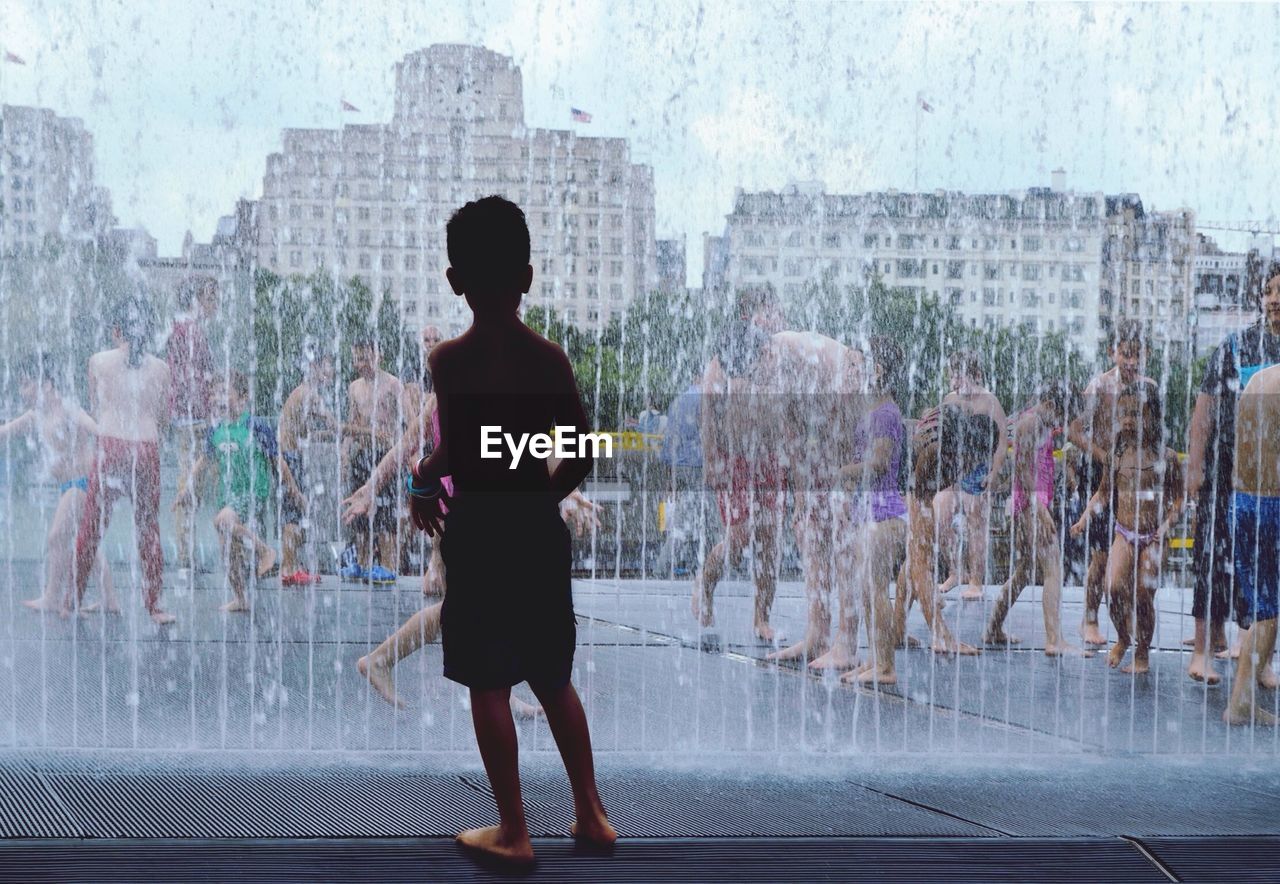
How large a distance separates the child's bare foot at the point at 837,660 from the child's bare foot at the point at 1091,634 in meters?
1.42

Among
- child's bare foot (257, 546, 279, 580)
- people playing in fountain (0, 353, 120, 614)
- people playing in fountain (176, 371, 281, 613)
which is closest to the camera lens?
people playing in fountain (0, 353, 120, 614)

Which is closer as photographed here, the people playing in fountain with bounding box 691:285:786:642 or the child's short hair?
the child's short hair

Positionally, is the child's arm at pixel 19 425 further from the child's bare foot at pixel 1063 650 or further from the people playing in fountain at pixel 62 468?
the child's bare foot at pixel 1063 650

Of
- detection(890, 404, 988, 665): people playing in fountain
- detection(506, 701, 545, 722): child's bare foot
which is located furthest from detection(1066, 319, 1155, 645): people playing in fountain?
detection(506, 701, 545, 722): child's bare foot

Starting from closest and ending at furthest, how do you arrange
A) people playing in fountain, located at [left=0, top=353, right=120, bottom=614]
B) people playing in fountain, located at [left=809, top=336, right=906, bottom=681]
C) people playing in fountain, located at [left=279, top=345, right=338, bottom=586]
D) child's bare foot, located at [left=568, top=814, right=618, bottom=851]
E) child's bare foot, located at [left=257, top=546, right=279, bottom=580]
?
child's bare foot, located at [left=568, top=814, right=618, bottom=851] → people playing in fountain, located at [left=809, top=336, right=906, bottom=681] → people playing in fountain, located at [left=0, top=353, right=120, bottom=614] → people playing in fountain, located at [left=279, top=345, right=338, bottom=586] → child's bare foot, located at [left=257, top=546, right=279, bottom=580]

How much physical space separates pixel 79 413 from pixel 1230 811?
4.91m

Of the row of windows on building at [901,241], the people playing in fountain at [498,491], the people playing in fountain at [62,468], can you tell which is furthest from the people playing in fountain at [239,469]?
the row of windows on building at [901,241]

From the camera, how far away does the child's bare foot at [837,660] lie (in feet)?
19.2

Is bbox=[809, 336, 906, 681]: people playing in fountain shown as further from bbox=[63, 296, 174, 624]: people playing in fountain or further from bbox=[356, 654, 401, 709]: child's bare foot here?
bbox=[63, 296, 174, 624]: people playing in fountain

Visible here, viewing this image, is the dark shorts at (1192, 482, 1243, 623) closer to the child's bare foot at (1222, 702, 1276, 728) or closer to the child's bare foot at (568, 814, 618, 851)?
the child's bare foot at (1222, 702, 1276, 728)

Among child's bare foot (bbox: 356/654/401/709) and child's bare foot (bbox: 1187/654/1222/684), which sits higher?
child's bare foot (bbox: 356/654/401/709)

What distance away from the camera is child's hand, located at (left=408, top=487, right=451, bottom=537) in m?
3.06

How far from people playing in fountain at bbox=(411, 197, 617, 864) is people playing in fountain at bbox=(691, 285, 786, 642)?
121 inches

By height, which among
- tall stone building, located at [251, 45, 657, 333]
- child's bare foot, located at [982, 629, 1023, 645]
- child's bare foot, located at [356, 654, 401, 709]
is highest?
tall stone building, located at [251, 45, 657, 333]
